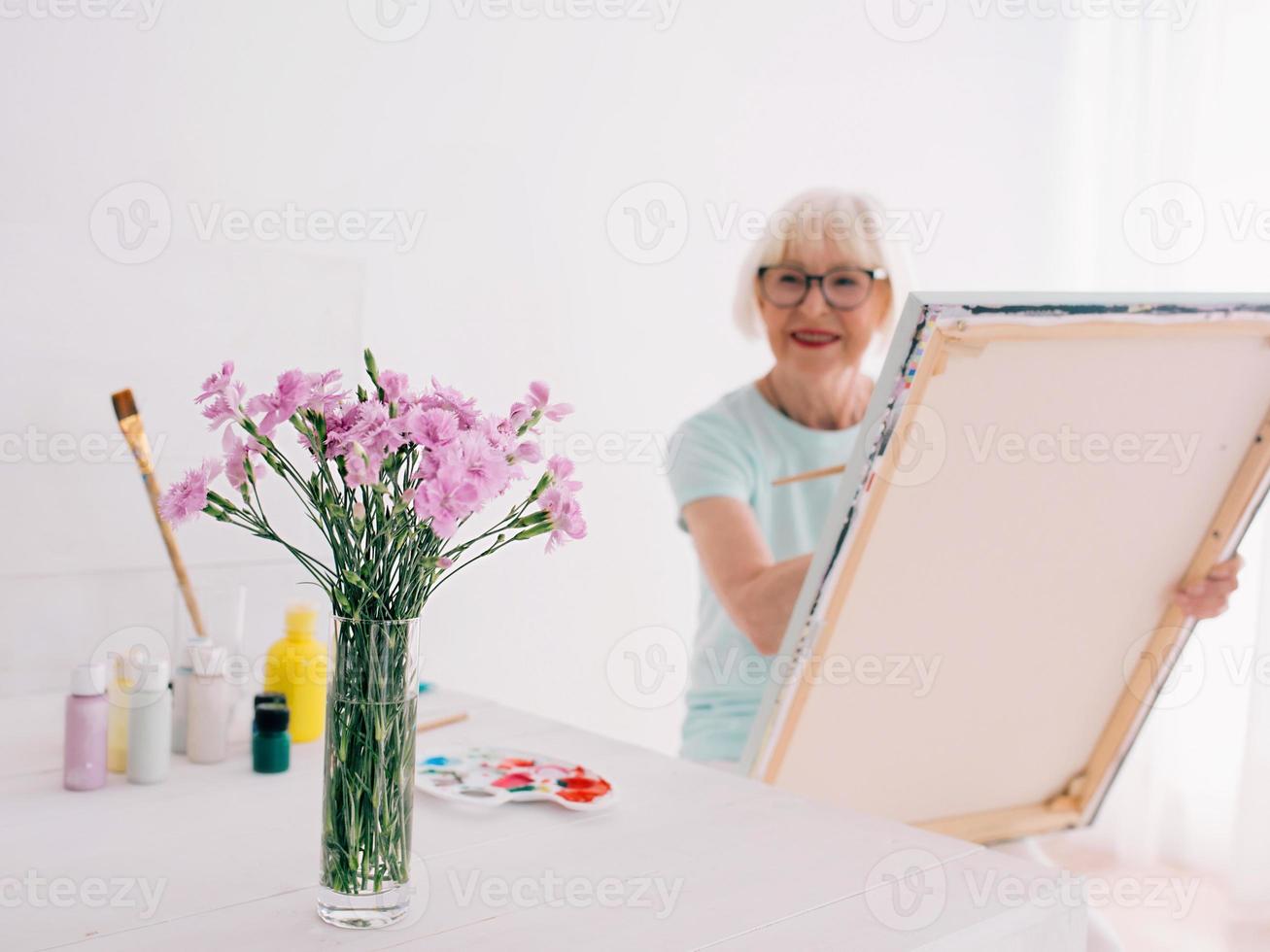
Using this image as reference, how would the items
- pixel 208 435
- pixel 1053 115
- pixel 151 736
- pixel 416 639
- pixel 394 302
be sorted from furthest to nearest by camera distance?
pixel 1053 115 → pixel 394 302 → pixel 208 435 → pixel 151 736 → pixel 416 639

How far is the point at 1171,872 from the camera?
3016mm

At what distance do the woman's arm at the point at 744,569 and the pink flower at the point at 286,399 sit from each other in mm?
903

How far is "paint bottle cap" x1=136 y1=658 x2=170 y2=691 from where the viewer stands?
126cm

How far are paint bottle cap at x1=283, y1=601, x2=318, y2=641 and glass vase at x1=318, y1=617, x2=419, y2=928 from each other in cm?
59

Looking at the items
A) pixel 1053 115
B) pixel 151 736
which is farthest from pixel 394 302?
pixel 1053 115

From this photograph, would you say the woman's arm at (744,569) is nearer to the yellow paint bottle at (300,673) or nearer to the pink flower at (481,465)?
the yellow paint bottle at (300,673)

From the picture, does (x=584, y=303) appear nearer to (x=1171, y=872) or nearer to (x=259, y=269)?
(x=259, y=269)

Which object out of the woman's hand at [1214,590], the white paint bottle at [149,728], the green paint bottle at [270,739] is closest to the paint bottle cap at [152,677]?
the white paint bottle at [149,728]

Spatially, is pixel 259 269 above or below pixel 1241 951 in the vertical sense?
above

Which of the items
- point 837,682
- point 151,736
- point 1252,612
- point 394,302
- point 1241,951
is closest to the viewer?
point 151,736

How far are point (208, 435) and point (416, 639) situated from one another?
92 cm

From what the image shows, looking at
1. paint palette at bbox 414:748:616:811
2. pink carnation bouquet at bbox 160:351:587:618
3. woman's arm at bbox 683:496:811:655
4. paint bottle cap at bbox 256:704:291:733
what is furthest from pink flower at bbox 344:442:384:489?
woman's arm at bbox 683:496:811:655

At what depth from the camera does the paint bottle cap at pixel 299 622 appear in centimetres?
148

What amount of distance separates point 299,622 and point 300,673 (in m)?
0.06
